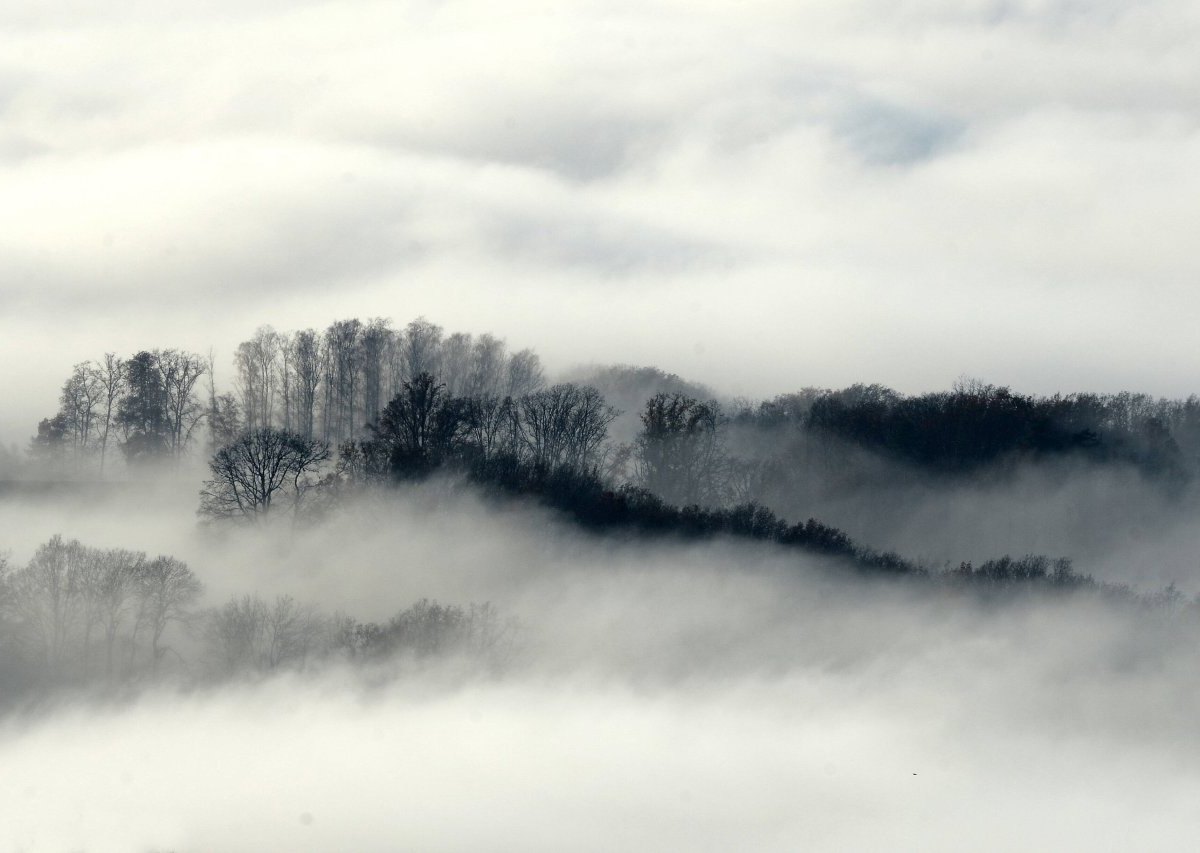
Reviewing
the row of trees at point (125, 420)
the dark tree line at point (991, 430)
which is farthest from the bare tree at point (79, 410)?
the dark tree line at point (991, 430)

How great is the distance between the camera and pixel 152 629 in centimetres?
8869

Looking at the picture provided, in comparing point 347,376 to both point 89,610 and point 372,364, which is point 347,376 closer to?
point 372,364

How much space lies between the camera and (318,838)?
90188mm

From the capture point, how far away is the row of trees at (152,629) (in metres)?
86.1

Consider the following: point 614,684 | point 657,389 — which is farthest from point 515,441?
point 657,389

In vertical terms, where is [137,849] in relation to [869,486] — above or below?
below

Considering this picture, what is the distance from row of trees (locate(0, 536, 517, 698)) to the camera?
283 feet

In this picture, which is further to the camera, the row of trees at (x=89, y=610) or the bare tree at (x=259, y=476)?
the bare tree at (x=259, y=476)

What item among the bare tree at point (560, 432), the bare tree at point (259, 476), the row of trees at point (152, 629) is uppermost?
the bare tree at point (560, 432)

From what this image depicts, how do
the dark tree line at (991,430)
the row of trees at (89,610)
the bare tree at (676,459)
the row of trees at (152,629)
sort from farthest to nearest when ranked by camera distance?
the dark tree line at (991,430), the bare tree at (676,459), the row of trees at (152,629), the row of trees at (89,610)

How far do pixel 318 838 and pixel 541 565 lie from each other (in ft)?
83.6

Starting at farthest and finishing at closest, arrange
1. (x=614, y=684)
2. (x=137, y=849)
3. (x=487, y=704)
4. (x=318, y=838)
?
(x=614, y=684) → (x=487, y=704) → (x=318, y=838) → (x=137, y=849)

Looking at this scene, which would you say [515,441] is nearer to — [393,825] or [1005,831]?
[393,825]

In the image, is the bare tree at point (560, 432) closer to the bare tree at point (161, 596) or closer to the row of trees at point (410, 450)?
the row of trees at point (410, 450)
